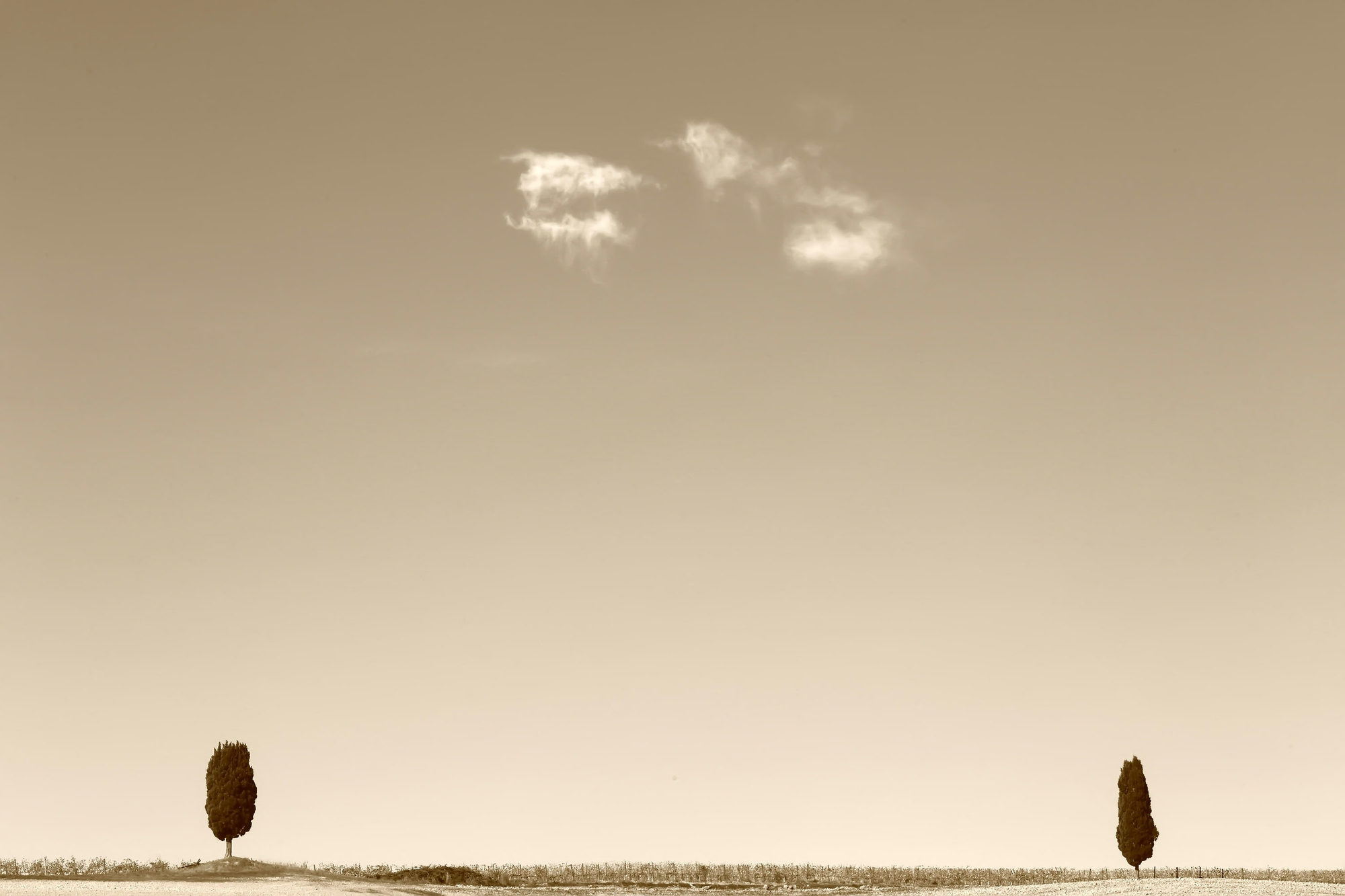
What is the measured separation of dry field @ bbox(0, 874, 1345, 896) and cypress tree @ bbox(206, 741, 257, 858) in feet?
36.2

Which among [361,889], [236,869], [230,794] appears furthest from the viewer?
[230,794]

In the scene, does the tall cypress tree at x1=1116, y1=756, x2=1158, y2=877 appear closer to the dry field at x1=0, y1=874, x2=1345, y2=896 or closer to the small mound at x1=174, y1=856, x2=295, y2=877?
the dry field at x1=0, y1=874, x2=1345, y2=896

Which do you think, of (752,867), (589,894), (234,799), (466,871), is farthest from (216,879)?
A: (752,867)

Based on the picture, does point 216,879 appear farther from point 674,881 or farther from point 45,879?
point 674,881

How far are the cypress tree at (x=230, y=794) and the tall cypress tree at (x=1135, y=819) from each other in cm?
5701

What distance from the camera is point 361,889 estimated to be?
64.8 metres

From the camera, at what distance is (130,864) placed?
302ft

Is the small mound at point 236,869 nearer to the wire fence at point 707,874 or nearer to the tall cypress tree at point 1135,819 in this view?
the wire fence at point 707,874

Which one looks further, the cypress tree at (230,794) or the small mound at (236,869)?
the cypress tree at (230,794)

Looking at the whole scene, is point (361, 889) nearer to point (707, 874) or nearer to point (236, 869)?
point (236, 869)

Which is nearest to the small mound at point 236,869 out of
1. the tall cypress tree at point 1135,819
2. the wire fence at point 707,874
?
the wire fence at point 707,874

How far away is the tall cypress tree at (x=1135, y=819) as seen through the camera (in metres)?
87.8

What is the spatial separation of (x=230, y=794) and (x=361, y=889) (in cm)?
2327

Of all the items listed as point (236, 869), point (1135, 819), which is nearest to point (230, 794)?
point (236, 869)
